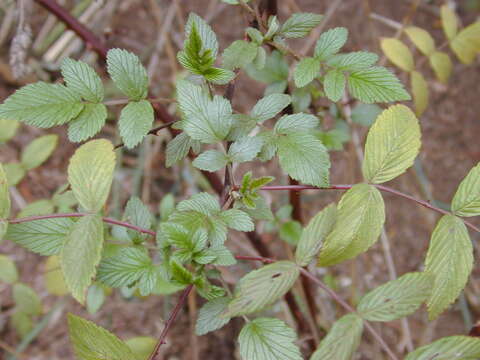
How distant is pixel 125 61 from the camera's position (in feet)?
2.50

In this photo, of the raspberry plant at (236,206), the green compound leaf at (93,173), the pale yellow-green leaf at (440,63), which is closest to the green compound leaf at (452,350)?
the raspberry plant at (236,206)

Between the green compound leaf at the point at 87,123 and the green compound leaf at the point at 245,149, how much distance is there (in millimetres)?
187

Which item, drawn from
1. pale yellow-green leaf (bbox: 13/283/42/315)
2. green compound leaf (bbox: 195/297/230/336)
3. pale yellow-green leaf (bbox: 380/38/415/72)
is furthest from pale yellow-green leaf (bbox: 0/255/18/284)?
pale yellow-green leaf (bbox: 380/38/415/72)

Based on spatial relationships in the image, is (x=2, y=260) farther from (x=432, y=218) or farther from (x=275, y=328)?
(x=432, y=218)

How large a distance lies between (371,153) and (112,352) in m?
0.45

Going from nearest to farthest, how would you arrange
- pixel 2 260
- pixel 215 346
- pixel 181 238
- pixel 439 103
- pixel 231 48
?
1. pixel 181 238
2. pixel 231 48
3. pixel 2 260
4. pixel 215 346
5. pixel 439 103

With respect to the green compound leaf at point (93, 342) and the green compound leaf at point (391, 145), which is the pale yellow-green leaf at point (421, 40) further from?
the green compound leaf at point (93, 342)

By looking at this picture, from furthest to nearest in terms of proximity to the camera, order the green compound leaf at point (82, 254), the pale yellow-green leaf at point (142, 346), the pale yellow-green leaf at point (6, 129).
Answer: the pale yellow-green leaf at point (6, 129) → the pale yellow-green leaf at point (142, 346) → the green compound leaf at point (82, 254)

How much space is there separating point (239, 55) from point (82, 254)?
37 cm

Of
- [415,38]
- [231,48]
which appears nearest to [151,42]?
[415,38]

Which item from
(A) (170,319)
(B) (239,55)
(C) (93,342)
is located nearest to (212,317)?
(A) (170,319)

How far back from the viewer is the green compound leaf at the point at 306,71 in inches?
31.3

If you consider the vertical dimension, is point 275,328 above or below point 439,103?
above

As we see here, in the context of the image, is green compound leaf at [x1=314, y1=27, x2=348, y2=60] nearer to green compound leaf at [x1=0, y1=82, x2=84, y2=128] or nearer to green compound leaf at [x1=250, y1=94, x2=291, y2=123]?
green compound leaf at [x1=250, y1=94, x2=291, y2=123]
